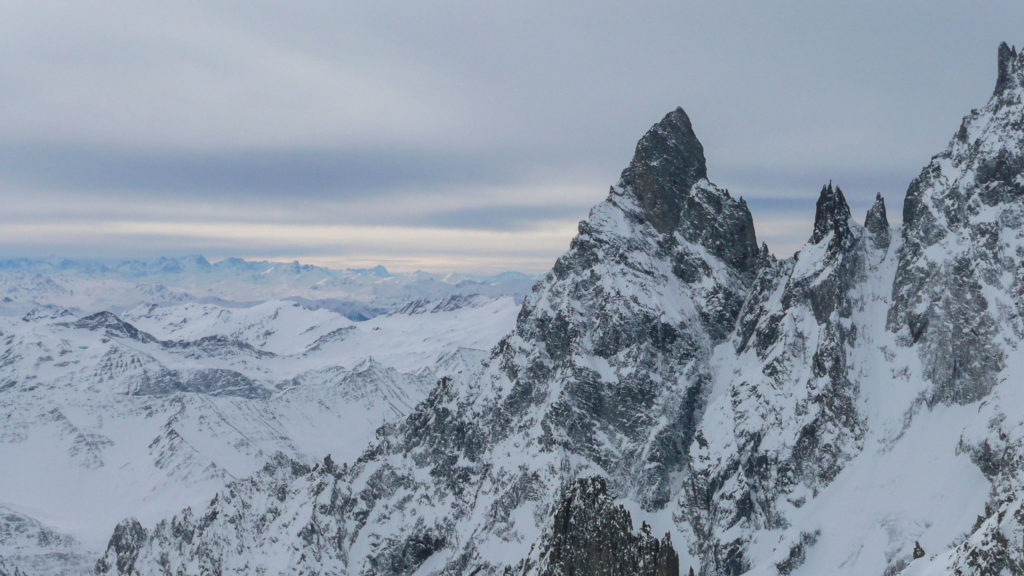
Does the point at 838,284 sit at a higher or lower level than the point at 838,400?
higher

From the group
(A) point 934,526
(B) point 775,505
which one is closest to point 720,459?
(B) point 775,505

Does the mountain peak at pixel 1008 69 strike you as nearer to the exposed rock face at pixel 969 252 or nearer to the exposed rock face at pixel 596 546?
the exposed rock face at pixel 969 252

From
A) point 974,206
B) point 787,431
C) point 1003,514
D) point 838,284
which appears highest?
point 974,206

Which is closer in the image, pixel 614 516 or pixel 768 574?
pixel 614 516

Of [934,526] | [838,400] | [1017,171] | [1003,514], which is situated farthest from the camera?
[838,400]

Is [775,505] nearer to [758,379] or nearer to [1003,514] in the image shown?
[758,379]

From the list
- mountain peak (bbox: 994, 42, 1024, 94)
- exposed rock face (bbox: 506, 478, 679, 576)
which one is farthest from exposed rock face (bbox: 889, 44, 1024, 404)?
exposed rock face (bbox: 506, 478, 679, 576)

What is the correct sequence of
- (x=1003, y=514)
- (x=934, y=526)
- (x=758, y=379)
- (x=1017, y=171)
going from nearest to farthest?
(x=1003, y=514) → (x=934, y=526) → (x=1017, y=171) → (x=758, y=379)
